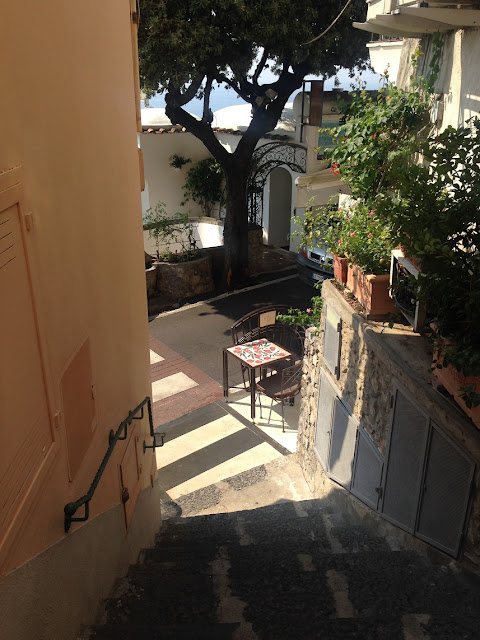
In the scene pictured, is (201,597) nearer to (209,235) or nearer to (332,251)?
(332,251)

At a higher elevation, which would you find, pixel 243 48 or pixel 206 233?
pixel 243 48

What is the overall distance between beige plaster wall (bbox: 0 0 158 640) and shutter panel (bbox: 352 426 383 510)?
218cm

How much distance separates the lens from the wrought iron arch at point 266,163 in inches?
645

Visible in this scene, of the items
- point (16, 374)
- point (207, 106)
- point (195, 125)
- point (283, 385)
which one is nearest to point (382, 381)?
point (16, 374)

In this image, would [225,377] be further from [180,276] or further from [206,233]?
[206,233]

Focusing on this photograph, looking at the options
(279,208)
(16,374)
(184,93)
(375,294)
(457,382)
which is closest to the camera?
(16,374)

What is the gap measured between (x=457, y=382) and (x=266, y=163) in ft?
46.6

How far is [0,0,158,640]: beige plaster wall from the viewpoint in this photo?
2.31 meters

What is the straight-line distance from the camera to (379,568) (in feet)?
13.2

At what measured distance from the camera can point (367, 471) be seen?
5.35 metres

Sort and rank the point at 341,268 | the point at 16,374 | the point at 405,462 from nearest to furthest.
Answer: the point at 16,374 < the point at 405,462 < the point at 341,268

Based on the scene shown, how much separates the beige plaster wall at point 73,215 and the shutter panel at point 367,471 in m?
2.18

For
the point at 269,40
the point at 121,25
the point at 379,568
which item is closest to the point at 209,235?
the point at 269,40

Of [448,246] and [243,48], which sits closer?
[448,246]
